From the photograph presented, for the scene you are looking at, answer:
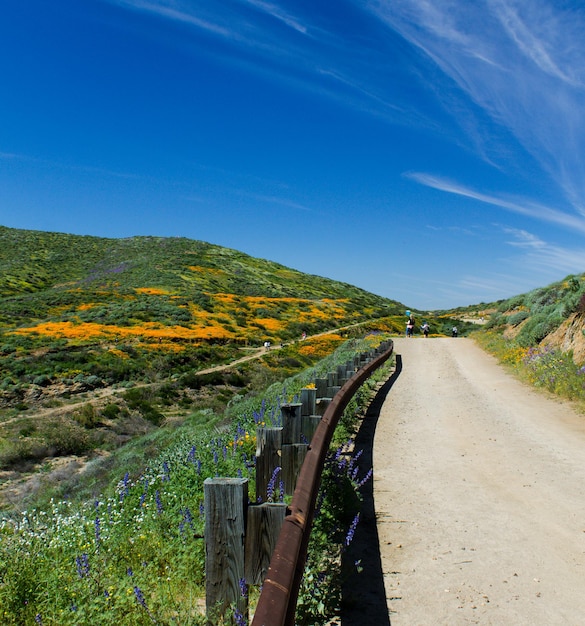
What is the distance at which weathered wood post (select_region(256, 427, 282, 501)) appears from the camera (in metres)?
3.94

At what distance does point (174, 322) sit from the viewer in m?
42.9

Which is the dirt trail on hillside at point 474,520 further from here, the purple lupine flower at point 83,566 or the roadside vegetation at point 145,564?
the purple lupine flower at point 83,566

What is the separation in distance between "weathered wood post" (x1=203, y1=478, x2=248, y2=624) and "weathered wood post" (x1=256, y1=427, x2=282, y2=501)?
1.38m

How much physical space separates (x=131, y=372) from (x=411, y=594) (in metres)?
26.8

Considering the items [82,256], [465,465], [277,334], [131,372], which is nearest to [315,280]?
[82,256]

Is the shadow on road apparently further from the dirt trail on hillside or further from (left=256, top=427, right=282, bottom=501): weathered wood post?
(left=256, top=427, right=282, bottom=501): weathered wood post

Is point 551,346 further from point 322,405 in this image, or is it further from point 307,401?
point 307,401

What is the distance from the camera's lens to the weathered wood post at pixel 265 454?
12.9ft

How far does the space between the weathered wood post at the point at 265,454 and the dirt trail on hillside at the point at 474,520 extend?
100 cm

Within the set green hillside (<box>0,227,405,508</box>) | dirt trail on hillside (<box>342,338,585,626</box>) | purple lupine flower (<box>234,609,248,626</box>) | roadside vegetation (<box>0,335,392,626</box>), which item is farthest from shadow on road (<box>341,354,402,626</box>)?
green hillside (<box>0,227,405,508</box>)

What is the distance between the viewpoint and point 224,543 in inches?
98.8

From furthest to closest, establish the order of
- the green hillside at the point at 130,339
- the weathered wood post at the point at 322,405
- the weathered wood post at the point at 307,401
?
the green hillside at the point at 130,339 < the weathered wood post at the point at 322,405 < the weathered wood post at the point at 307,401

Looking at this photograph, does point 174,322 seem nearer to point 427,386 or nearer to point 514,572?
point 427,386

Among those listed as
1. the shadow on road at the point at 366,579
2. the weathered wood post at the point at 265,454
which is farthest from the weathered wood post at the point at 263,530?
the weathered wood post at the point at 265,454
